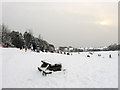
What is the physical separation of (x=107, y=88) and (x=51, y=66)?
4.31 meters

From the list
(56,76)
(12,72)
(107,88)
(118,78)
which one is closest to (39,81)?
(56,76)

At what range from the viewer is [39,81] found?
635cm

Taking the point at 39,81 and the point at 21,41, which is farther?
the point at 21,41

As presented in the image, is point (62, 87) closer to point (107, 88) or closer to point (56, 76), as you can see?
point (56, 76)

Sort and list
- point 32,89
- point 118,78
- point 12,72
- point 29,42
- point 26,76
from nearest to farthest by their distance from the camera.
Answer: point 32,89
point 118,78
point 26,76
point 12,72
point 29,42

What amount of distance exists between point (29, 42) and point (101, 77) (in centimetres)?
5048

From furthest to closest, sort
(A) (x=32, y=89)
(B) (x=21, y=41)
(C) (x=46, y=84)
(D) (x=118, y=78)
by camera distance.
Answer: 1. (B) (x=21, y=41)
2. (D) (x=118, y=78)
3. (C) (x=46, y=84)
4. (A) (x=32, y=89)

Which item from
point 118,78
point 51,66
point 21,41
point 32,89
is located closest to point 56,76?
point 51,66

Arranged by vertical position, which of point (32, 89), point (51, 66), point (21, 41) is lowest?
point (32, 89)

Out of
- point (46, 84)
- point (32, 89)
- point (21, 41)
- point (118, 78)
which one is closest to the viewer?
point (32, 89)

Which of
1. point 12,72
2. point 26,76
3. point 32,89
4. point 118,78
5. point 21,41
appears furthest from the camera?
point 21,41

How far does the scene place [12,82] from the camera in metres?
6.34

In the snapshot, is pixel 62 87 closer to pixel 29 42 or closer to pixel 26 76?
pixel 26 76

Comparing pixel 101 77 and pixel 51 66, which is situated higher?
pixel 51 66
